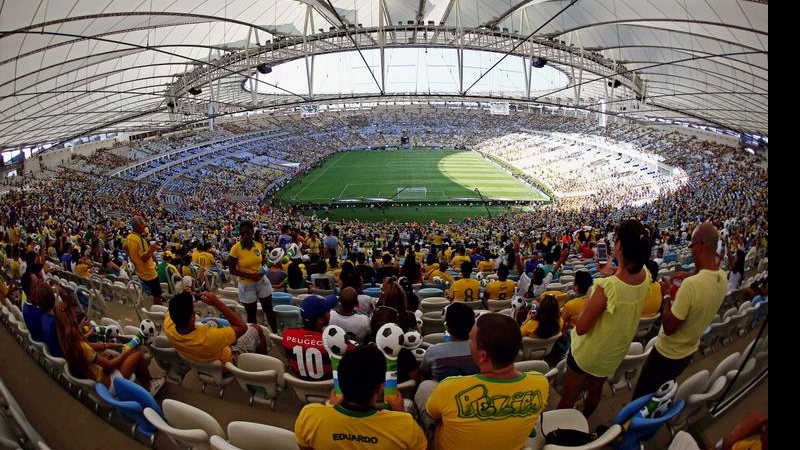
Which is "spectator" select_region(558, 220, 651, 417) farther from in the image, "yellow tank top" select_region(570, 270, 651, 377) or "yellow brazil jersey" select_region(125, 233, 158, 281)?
"yellow brazil jersey" select_region(125, 233, 158, 281)

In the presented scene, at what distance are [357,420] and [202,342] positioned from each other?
2.53 m

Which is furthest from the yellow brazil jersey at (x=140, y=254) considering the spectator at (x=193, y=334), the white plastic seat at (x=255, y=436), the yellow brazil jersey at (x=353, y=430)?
the yellow brazil jersey at (x=353, y=430)

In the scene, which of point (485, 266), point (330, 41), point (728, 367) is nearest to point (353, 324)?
point (728, 367)

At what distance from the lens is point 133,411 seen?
11.7 feet

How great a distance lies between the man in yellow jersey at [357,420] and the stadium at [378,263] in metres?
0.01

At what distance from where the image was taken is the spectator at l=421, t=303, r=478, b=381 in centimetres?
343

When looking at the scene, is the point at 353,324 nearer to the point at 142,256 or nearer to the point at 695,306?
the point at 695,306

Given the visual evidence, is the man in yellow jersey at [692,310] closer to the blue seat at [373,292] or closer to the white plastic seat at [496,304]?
the white plastic seat at [496,304]

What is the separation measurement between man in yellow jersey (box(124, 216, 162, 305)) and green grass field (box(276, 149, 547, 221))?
1228 inches

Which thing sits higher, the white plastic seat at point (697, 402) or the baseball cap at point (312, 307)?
the baseball cap at point (312, 307)

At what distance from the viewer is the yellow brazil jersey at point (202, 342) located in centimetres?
427
